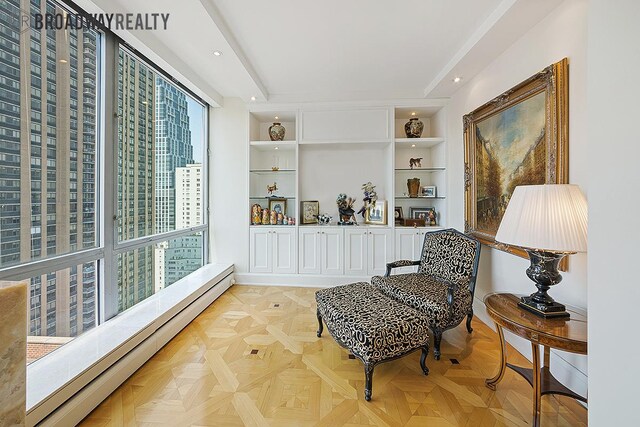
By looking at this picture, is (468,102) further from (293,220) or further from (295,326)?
(295,326)

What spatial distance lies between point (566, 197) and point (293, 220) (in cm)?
321

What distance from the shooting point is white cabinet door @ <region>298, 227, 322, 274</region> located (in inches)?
157

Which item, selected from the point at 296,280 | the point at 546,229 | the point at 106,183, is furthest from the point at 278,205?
the point at 546,229

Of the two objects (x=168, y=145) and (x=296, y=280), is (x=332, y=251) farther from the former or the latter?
(x=168, y=145)

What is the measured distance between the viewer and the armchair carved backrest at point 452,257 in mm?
2607

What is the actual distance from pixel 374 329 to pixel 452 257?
149 cm

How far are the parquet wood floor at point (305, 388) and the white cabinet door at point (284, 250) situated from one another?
1.42 metres

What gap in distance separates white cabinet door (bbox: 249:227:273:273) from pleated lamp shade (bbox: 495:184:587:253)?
123 inches

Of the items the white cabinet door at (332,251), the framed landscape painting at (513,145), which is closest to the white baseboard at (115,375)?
the white cabinet door at (332,251)

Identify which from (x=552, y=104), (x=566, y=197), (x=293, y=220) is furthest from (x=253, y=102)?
(x=566, y=197)

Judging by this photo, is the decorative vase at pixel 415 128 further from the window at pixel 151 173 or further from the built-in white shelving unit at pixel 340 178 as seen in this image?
the window at pixel 151 173

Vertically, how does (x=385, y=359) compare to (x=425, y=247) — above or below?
below

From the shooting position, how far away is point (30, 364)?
1.64 metres

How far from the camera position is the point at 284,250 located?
13.2ft
